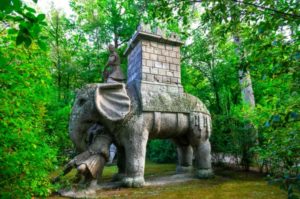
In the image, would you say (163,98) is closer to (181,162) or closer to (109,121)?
(109,121)

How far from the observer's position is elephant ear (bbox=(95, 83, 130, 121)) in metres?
5.00

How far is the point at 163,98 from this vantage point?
5.64 meters

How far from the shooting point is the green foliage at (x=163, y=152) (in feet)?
35.7

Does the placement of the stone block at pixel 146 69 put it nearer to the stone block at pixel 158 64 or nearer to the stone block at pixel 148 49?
the stone block at pixel 158 64

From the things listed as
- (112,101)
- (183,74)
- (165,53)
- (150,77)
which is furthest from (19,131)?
(183,74)

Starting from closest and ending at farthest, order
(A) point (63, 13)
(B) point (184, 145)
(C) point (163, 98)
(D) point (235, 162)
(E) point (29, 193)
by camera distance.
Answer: (E) point (29, 193) → (C) point (163, 98) → (B) point (184, 145) → (D) point (235, 162) → (A) point (63, 13)

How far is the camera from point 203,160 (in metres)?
5.95

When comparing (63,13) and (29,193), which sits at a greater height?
(63,13)

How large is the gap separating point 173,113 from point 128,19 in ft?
34.9

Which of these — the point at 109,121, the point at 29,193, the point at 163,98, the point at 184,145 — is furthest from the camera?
the point at 184,145

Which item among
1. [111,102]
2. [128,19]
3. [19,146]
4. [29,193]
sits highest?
[128,19]

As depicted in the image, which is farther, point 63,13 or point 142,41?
Answer: point 63,13

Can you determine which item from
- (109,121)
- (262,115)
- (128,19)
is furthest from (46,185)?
(128,19)

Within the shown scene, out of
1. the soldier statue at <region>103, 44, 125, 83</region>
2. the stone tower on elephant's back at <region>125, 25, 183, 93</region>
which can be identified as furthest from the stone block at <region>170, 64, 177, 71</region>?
the soldier statue at <region>103, 44, 125, 83</region>
